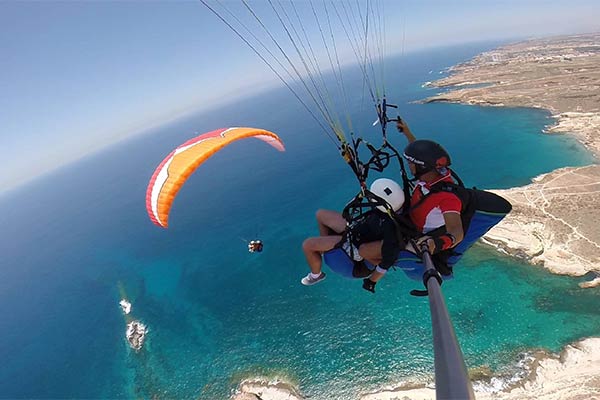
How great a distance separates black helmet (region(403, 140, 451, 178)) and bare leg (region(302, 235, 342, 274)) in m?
1.51

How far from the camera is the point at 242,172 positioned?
201 feet

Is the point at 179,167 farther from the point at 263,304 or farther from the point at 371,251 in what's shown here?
the point at 263,304

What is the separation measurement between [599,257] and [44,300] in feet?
175

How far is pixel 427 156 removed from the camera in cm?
359

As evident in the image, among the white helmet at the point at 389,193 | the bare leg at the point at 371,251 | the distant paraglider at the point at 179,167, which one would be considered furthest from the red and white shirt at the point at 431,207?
the distant paraglider at the point at 179,167

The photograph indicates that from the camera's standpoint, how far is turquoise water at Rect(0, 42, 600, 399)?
60.6 feet

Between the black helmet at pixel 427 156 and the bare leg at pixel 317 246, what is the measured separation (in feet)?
4.96

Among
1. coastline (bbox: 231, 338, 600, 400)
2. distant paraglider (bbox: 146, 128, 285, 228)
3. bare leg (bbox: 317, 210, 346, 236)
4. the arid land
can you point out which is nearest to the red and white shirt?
bare leg (bbox: 317, 210, 346, 236)

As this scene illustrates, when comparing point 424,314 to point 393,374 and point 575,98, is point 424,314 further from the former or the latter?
point 575,98

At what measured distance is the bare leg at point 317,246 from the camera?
4.49 meters

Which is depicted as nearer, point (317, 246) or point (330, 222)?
point (317, 246)

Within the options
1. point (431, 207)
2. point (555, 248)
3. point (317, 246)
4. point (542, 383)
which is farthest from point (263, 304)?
point (431, 207)

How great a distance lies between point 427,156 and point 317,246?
1.96 meters

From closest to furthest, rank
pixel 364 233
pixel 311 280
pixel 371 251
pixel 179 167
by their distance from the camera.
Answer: pixel 371 251 < pixel 364 233 < pixel 311 280 < pixel 179 167
